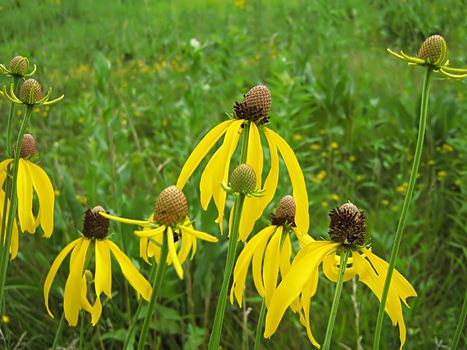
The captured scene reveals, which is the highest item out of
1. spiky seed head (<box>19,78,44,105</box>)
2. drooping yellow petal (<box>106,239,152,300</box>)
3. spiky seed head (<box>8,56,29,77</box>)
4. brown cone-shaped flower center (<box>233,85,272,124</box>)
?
spiky seed head (<box>8,56,29,77</box>)

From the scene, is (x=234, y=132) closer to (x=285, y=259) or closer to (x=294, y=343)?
(x=285, y=259)

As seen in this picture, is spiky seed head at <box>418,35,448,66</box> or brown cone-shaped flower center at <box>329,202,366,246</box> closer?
spiky seed head at <box>418,35,448,66</box>

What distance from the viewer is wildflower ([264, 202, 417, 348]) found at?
0.83 meters

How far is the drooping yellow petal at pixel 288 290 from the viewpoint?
818 mm

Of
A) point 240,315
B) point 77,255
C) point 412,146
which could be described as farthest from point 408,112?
point 77,255

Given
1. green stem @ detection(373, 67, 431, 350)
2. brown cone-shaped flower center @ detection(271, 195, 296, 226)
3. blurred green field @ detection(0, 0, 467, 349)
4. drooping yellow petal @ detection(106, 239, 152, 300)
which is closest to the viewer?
green stem @ detection(373, 67, 431, 350)

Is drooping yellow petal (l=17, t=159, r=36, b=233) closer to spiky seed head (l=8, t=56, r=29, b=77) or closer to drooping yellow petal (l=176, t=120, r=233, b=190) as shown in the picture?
spiky seed head (l=8, t=56, r=29, b=77)

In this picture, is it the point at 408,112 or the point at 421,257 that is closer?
the point at 421,257

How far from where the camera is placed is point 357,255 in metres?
0.92

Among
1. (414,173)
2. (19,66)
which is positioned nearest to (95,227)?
(19,66)

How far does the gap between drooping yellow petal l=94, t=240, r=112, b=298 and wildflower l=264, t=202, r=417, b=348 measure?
301 millimetres

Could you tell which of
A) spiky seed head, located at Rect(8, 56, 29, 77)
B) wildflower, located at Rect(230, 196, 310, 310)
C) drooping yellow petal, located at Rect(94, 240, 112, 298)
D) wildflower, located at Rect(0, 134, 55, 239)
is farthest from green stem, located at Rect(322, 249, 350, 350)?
spiky seed head, located at Rect(8, 56, 29, 77)

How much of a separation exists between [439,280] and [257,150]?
146cm

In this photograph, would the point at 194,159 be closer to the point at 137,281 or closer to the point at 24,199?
the point at 137,281
